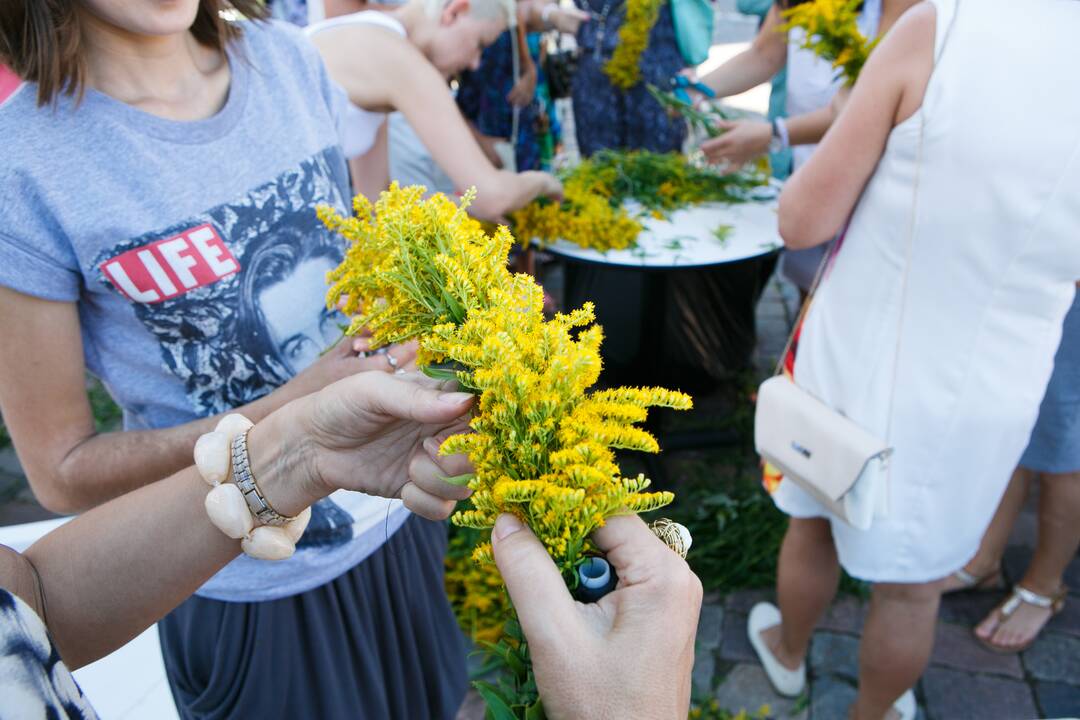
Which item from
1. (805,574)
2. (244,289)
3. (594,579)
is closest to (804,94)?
(805,574)

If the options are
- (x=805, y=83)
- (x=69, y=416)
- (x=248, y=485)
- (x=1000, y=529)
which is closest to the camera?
(x=248, y=485)

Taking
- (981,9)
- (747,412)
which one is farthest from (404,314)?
(747,412)

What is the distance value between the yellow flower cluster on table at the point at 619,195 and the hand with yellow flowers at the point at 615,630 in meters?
2.28

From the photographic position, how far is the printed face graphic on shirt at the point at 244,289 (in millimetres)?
1375

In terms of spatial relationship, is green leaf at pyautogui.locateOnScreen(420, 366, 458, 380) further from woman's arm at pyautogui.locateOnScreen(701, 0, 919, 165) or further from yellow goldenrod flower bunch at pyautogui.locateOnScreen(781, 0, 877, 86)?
woman's arm at pyautogui.locateOnScreen(701, 0, 919, 165)

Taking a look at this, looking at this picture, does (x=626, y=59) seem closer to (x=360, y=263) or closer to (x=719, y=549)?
(x=719, y=549)

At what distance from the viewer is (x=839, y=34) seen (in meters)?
2.46

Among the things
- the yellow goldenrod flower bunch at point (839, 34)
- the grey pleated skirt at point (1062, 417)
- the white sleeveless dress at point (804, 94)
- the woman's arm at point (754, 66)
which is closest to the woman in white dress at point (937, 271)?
the grey pleated skirt at point (1062, 417)

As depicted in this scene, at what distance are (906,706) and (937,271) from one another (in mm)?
1746

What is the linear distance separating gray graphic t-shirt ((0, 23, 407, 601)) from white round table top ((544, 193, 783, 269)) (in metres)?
1.50

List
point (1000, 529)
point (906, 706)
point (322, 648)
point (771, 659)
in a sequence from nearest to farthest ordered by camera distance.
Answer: point (322, 648), point (906, 706), point (771, 659), point (1000, 529)

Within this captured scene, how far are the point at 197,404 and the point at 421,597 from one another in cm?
77

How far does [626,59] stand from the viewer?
4297 mm

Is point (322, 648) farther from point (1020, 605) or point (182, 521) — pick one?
point (1020, 605)
